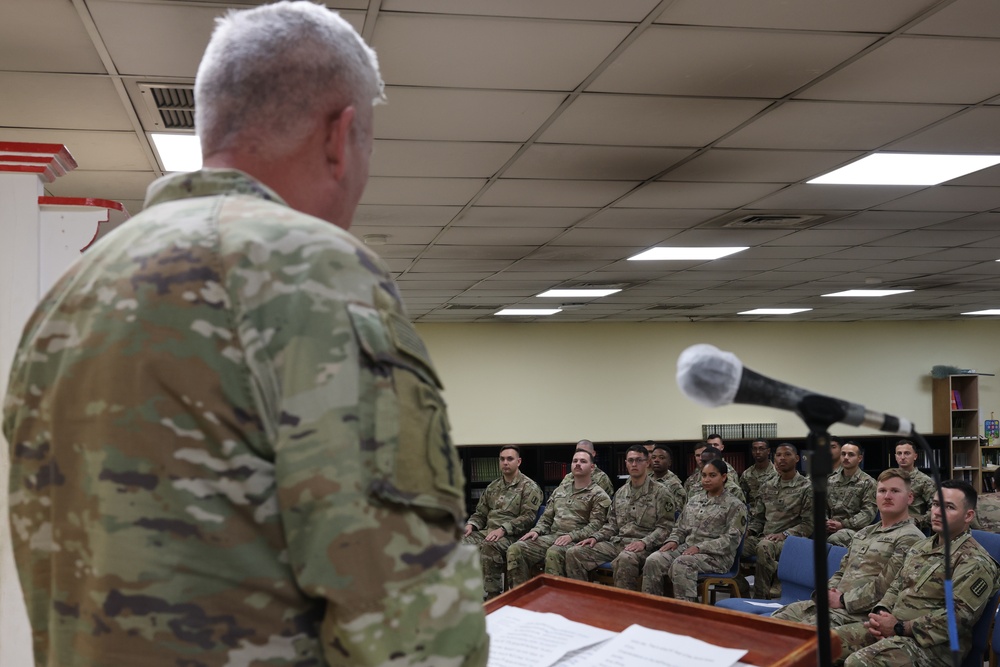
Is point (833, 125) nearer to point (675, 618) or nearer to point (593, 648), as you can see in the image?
point (675, 618)

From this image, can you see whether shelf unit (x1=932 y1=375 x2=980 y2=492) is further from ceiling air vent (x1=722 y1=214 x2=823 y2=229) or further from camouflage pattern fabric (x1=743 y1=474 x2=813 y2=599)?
ceiling air vent (x1=722 y1=214 x2=823 y2=229)

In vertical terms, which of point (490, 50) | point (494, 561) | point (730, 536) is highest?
point (490, 50)

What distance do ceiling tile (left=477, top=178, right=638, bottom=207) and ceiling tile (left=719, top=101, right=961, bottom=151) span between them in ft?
2.89

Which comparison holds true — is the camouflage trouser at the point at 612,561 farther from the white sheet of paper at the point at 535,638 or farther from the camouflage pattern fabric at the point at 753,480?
the white sheet of paper at the point at 535,638

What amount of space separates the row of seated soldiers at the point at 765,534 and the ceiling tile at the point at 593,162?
2162 mm

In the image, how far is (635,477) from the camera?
7.39m

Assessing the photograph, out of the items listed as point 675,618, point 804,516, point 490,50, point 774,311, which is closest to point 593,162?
point 490,50

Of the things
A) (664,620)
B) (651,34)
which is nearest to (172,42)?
(651,34)

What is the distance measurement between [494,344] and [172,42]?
930 centimetres

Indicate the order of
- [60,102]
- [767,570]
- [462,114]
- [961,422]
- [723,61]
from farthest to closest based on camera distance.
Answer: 1. [961,422]
2. [767,570]
3. [462,114]
4. [60,102]
5. [723,61]

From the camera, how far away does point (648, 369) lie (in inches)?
482

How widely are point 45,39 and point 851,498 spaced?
669 centimetres

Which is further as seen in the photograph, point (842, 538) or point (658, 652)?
point (842, 538)

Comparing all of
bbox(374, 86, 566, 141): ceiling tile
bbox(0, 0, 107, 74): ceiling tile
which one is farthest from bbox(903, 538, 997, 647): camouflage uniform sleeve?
bbox(0, 0, 107, 74): ceiling tile
